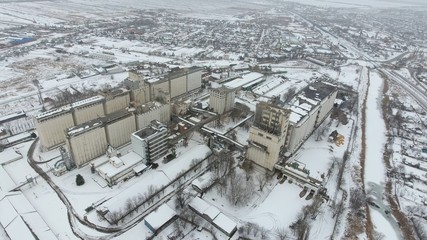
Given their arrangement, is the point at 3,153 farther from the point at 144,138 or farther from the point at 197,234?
the point at 197,234

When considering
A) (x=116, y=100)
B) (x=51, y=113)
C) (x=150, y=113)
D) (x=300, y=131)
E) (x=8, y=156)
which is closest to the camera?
(x=8, y=156)

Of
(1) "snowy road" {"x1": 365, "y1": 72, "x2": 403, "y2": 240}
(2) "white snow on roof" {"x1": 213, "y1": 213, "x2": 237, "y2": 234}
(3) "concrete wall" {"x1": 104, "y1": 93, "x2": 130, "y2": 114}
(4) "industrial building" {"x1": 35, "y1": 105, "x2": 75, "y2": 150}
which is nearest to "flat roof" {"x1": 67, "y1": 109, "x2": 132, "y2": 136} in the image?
(4) "industrial building" {"x1": 35, "y1": 105, "x2": 75, "y2": 150}

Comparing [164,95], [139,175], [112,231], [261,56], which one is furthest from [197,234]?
[261,56]

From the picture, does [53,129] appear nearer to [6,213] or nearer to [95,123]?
[95,123]

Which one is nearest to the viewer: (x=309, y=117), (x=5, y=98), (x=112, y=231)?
(x=112, y=231)

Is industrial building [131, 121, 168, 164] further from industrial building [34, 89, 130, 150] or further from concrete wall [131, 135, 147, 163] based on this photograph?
industrial building [34, 89, 130, 150]

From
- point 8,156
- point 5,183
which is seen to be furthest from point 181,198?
point 8,156
